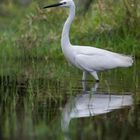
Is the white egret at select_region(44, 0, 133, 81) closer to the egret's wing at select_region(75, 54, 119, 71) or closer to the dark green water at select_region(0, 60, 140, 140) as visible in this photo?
the egret's wing at select_region(75, 54, 119, 71)

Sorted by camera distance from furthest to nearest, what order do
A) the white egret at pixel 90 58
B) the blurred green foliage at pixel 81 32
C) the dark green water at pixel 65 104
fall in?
1. the blurred green foliage at pixel 81 32
2. the white egret at pixel 90 58
3. the dark green water at pixel 65 104

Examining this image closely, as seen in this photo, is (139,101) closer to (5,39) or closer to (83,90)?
(83,90)

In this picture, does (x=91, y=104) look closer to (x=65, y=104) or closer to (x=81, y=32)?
(x=65, y=104)

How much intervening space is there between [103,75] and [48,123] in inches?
195

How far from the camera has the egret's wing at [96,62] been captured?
12922 millimetres

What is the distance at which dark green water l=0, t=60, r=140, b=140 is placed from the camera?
8.63 m

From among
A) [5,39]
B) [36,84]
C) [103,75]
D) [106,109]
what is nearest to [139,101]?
[106,109]

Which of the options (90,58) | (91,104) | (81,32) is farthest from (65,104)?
(81,32)

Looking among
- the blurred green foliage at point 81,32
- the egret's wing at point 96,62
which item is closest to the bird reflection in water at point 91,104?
the egret's wing at point 96,62

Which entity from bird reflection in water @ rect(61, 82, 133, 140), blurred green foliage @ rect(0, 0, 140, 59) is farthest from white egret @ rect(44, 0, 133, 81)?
blurred green foliage @ rect(0, 0, 140, 59)

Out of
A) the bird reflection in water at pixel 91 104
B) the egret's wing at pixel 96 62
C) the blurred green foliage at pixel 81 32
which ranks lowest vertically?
the bird reflection in water at pixel 91 104

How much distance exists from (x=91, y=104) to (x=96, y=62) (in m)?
2.57

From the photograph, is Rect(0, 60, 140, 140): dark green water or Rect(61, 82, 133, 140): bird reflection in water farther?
Rect(61, 82, 133, 140): bird reflection in water

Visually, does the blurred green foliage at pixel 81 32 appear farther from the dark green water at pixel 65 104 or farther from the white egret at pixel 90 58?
the white egret at pixel 90 58
